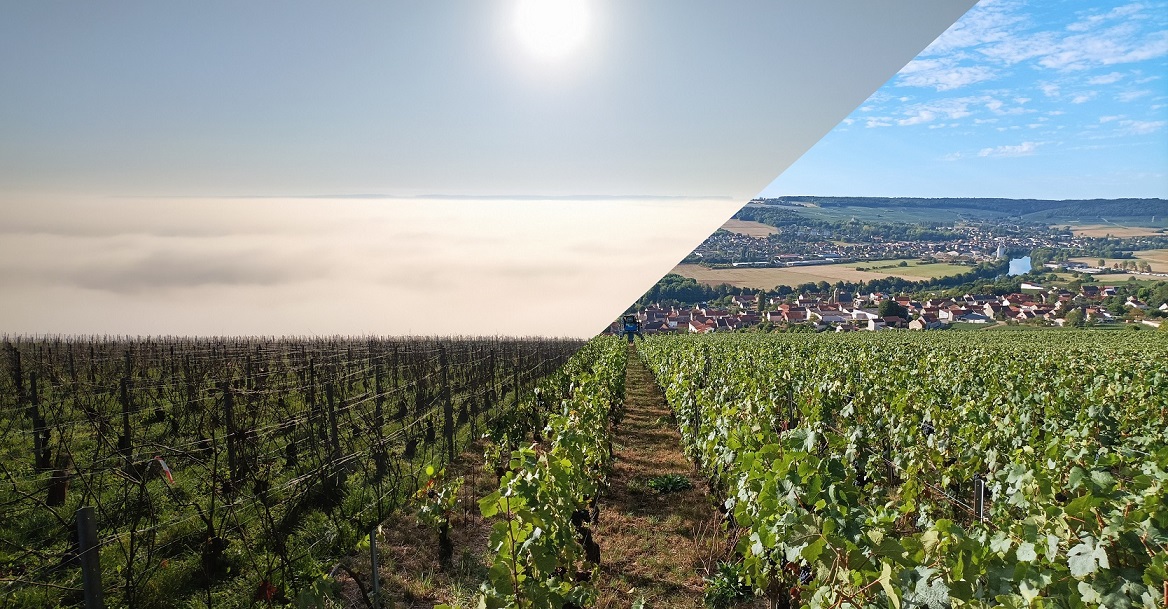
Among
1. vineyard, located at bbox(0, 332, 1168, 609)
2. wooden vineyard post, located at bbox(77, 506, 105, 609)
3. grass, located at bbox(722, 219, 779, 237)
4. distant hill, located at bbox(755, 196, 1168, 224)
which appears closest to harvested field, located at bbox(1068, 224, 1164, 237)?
distant hill, located at bbox(755, 196, 1168, 224)

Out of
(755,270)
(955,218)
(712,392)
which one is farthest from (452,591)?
(955,218)

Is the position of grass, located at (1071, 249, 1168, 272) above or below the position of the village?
above

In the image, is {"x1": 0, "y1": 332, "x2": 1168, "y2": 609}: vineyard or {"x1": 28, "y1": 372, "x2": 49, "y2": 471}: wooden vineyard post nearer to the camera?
{"x1": 0, "y1": 332, "x2": 1168, "y2": 609}: vineyard

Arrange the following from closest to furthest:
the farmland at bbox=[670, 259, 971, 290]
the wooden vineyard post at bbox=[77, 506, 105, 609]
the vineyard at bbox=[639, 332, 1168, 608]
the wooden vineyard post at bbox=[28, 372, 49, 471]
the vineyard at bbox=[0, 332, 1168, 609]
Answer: the vineyard at bbox=[639, 332, 1168, 608]
the vineyard at bbox=[0, 332, 1168, 609]
the wooden vineyard post at bbox=[77, 506, 105, 609]
the wooden vineyard post at bbox=[28, 372, 49, 471]
the farmland at bbox=[670, 259, 971, 290]

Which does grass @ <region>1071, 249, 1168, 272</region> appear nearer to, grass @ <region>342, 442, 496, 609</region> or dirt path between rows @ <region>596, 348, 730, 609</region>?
dirt path between rows @ <region>596, 348, 730, 609</region>

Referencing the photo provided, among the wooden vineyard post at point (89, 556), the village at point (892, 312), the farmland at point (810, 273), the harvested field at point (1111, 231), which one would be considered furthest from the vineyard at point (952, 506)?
the harvested field at point (1111, 231)

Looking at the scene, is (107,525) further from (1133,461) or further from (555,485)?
(1133,461)

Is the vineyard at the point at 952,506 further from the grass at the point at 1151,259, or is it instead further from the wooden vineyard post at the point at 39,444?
the grass at the point at 1151,259

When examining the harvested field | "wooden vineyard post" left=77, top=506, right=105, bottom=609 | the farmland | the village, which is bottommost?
the village
